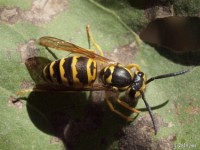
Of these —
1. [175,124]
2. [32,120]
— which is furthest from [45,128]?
[175,124]

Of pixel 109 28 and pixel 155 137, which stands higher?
pixel 109 28

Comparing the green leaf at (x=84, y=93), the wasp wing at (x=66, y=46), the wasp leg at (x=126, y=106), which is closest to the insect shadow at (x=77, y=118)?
the green leaf at (x=84, y=93)

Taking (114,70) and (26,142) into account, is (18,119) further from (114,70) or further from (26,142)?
(114,70)

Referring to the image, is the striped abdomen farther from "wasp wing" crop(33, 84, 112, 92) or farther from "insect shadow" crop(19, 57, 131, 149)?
"insect shadow" crop(19, 57, 131, 149)

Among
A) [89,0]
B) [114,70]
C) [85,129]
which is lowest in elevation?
[85,129]

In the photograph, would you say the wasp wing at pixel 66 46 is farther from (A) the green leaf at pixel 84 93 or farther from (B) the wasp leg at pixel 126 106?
(B) the wasp leg at pixel 126 106

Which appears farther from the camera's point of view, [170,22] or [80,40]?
[170,22]

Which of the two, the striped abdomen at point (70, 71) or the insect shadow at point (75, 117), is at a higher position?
the striped abdomen at point (70, 71)

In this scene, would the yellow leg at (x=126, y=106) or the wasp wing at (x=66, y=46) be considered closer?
the wasp wing at (x=66, y=46)
